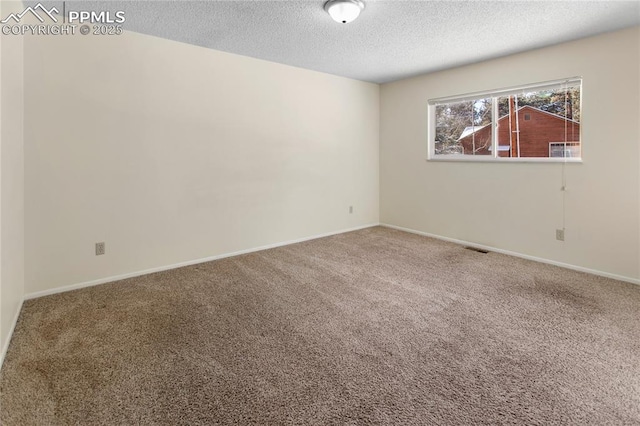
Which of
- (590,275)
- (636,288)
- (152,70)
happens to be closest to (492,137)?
(590,275)

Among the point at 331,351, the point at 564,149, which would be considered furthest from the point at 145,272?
the point at 564,149

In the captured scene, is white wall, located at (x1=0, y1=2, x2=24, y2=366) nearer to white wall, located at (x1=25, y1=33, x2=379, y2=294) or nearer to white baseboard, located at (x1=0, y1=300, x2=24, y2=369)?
white baseboard, located at (x1=0, y1=300, x2=24, y2=369)

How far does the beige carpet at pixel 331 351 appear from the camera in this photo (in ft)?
5.19

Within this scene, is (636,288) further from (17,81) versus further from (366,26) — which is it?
(17,81)

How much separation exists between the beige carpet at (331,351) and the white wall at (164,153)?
0.46 m

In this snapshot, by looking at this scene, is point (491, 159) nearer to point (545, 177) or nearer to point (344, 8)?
point (545, 177)

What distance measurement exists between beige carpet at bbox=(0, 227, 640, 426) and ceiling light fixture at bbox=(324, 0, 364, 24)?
2.27 meters

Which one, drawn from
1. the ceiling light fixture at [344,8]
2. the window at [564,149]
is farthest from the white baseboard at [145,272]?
the window at [564,149]

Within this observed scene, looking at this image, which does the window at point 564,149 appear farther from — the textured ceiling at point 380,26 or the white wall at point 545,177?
the textured ceiling at point 380,26

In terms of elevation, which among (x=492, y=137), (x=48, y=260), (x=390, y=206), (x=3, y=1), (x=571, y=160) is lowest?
(x=48, y=260)

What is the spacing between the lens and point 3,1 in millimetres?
2115

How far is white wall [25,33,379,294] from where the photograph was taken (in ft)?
9.40

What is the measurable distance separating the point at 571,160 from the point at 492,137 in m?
0.97

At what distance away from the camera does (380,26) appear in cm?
307
